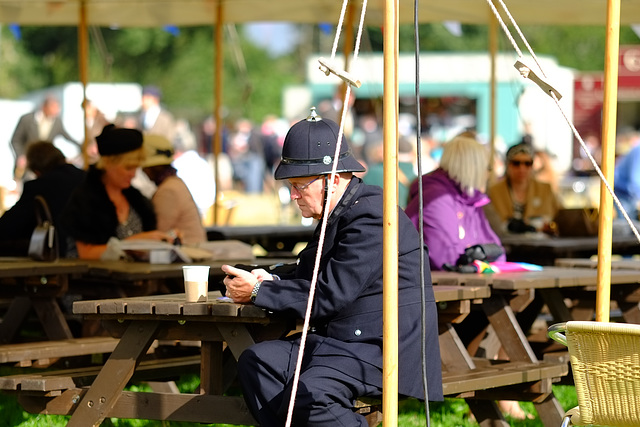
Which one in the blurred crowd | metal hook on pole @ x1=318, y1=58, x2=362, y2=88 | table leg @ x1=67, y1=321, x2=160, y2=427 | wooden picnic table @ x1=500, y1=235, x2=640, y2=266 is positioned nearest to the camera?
metal hook on pole @ x1=318, y1=58, x2=362, y2=88

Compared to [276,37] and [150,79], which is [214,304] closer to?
[150,79]

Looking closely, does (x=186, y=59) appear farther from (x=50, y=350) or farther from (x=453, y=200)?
(x=50, y=350)

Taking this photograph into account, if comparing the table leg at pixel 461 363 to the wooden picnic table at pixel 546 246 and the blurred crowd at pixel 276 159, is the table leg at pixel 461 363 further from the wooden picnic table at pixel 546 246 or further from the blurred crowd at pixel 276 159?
the wooden picnic table at pixel 546 246

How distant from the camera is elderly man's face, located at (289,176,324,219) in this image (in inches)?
146

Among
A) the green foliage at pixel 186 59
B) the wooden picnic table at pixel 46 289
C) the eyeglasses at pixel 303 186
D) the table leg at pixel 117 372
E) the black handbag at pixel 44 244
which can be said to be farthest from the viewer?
the green foliage at pixel 186 59

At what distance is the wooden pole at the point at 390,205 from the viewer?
306 cm

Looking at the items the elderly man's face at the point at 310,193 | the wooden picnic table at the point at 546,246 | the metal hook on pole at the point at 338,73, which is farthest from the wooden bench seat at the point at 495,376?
the wooden picnic table at the point at 546,246

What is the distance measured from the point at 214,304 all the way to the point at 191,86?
35.4 m

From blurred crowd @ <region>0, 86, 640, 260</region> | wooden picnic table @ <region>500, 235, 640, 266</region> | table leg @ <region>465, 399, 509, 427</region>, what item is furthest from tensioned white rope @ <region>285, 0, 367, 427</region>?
wooden picnic table @ <region>500, 235, 640, 266</region>

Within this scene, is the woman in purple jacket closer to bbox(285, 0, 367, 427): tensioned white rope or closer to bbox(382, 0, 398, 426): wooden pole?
bbox(285, 0, 367, 427): tensioned white rope

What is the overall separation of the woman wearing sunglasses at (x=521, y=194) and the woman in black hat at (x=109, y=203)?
3058 mm

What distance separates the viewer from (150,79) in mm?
39844

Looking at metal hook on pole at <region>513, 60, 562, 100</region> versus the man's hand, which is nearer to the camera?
metal hook on pole at <region>513, 60, 562, 100</region>

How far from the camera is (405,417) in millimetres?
5445
